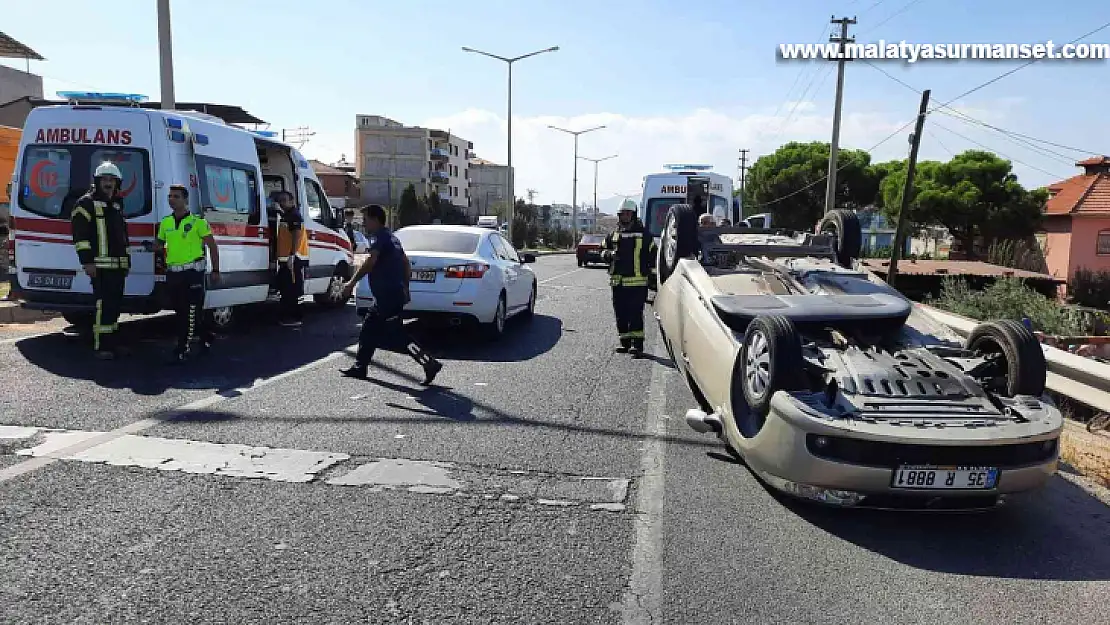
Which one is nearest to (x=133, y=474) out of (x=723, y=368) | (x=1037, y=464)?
(x=723, y=368)

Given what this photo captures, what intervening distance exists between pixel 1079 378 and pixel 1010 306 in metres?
7.83

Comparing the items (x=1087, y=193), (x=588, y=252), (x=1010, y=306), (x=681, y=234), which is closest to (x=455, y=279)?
(x=681, y=234)

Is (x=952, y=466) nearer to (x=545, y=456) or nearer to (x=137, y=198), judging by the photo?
(x=545, y=456)

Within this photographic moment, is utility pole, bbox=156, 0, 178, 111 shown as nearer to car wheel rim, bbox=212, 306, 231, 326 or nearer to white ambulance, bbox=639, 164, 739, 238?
car wheel rim, bbox=212, 306, 231, 326

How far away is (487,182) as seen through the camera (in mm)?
120938

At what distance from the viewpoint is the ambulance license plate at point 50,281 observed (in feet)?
26.9

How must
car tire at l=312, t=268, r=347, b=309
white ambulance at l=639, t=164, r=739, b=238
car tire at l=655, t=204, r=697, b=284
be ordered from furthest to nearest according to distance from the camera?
white ambulance at l=639, t=164, r=739, b=238
car tire at l=312, t=268, r=347, b=309
car tire at l=655, t=204, r=697, b=284

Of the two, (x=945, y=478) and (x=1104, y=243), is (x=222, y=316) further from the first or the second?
(x=1104, y=243)

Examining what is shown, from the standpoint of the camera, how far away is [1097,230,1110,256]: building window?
37112 millimetres

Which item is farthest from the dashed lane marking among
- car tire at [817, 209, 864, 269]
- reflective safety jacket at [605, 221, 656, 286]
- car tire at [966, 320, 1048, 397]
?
reflective safety jacket at [605, 221, 656, 286]

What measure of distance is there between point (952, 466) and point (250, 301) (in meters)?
8.42

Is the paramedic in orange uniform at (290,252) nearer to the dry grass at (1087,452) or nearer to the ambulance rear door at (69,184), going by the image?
the ambulance rear door at (69,184)

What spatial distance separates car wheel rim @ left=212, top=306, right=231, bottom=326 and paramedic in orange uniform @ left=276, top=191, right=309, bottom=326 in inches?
41.0

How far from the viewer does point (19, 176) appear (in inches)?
330
